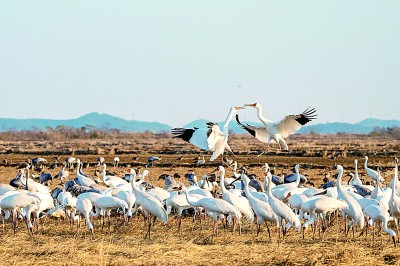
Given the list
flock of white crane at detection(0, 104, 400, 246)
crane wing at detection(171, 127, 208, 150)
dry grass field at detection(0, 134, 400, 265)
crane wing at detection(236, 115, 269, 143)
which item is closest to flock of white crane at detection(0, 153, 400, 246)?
flock of white crane at detection(0, 104, 400, 246)

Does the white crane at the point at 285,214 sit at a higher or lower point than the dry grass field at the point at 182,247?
higher

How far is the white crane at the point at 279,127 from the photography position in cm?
1511

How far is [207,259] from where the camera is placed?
8.98 meters

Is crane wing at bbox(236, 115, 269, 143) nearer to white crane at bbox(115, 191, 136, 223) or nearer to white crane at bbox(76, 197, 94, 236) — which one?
white crane at bbox(115, 191, 136, 223)

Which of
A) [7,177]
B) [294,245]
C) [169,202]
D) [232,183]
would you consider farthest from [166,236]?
[7,177]

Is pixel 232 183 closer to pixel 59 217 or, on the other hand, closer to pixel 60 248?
pixel 59 217

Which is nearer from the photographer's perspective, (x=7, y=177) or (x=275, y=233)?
(x=275, y=233)

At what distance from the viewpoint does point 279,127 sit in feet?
51.5

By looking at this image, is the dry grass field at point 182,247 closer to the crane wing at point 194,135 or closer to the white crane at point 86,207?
the white crane at point 86,207

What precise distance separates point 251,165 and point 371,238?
16362 millimetres

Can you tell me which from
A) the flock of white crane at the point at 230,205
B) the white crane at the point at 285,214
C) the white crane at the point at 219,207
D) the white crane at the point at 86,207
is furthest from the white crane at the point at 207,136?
the white crane at the point at 285,214

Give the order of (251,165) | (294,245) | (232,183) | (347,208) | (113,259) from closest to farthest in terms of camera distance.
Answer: (113,259)
(294,245)
(347,208)
(232,183)
(251,165)

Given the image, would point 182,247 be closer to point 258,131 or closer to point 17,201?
point 17,201

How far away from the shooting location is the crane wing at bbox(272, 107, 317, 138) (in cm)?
1489
